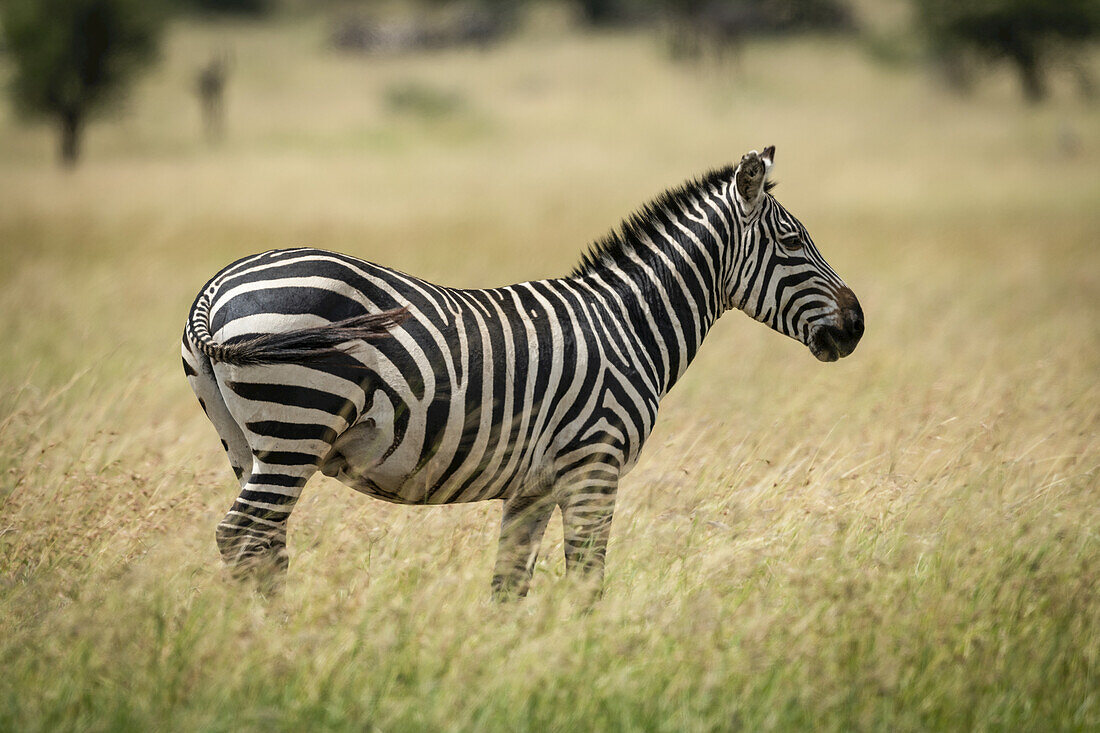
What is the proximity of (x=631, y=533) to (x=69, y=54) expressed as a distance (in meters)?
31.7

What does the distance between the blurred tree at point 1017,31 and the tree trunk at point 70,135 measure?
34317mm

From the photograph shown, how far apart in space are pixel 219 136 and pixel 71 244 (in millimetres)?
18091

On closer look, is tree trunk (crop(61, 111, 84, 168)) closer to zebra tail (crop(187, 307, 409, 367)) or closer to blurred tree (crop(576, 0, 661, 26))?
zebra tail (crop(187, 307, 409, 367))

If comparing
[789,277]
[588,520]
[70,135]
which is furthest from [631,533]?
[70,135]

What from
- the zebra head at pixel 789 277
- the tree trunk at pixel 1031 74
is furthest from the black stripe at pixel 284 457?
the tree trunk at pixel 1031 74

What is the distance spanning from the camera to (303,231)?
16328 mm

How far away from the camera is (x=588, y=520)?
14.2 feet

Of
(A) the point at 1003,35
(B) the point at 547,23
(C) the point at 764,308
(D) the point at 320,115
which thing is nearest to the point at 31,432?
(C) the point at 764,308

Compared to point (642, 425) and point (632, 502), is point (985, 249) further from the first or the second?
point (642, 425)

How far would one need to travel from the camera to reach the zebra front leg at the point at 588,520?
4324 millimetres

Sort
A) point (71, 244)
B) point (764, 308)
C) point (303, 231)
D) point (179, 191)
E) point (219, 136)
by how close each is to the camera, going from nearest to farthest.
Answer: point (764, 308) → point (71, 244) → point (303, 231) → point (179, 191) → point (219, 136)

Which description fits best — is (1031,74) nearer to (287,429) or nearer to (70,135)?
(70,135)

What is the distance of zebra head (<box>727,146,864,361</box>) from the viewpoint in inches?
190

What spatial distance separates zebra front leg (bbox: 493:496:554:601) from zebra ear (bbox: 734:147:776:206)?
1754mm
